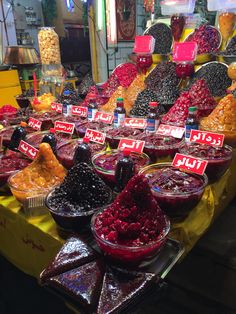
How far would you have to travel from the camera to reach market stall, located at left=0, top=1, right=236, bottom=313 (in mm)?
1013

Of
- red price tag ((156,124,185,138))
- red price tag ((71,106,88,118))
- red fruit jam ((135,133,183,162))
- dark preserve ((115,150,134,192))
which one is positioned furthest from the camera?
red price tag ((71,106,88,118))

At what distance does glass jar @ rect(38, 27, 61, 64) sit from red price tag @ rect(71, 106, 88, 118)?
4.61ft

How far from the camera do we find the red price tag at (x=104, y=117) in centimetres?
216

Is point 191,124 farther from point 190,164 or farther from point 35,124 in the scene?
point 35,124

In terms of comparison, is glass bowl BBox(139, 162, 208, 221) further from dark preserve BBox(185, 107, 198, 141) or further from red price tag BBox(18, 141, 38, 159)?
red price tag BBox(18, 141, 38, 159)

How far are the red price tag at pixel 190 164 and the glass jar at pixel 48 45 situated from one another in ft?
8.73

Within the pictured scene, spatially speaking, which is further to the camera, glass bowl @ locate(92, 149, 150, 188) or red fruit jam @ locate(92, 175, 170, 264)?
glass bowl @ locate(92, 149, 150, 188)

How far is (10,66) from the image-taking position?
14.9ft

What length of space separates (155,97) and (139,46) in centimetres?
86

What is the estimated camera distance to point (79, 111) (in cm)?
241

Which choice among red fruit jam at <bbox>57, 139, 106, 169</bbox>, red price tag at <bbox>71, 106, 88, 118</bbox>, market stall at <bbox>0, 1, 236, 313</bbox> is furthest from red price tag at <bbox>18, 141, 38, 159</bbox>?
red price tag at <bbox>71, 106, 88, 118</bbox>

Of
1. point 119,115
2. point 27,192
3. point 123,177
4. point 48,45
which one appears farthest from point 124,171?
point 48,45

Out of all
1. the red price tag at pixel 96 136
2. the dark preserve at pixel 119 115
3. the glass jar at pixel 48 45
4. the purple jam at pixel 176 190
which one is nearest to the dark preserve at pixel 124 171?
the purple jam at pixel 176 190

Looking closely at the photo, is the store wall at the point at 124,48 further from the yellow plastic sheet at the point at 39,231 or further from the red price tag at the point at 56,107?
the yellow plastic sheet at the point at 39,231
